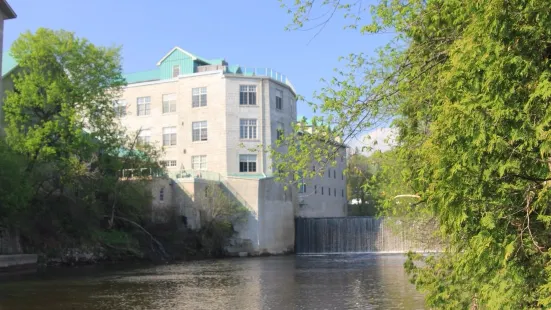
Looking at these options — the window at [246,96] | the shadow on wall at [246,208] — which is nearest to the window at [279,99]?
the window at [246,96]

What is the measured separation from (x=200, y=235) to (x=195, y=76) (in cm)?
1661

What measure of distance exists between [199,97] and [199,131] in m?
3.24

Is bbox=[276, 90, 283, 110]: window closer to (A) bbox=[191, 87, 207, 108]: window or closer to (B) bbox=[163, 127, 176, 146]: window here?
(A) bbox=[191, 87, 207, 108]: window

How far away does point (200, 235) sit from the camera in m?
46.1

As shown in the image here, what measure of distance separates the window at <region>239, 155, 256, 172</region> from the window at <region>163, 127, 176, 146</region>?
789 cm

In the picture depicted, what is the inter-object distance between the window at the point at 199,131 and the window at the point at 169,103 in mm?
3640

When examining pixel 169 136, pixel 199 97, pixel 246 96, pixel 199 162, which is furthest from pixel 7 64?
pixel 246 96

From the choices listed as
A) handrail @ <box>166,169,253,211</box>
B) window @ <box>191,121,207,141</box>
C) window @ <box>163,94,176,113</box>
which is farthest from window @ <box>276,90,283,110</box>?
window @ <box>163,94,176,113</box>

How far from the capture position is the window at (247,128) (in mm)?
53375

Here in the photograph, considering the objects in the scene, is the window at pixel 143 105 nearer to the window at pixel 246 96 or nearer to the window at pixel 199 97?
the window at pixel 199 97

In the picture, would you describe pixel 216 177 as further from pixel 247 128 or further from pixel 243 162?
pixel 247 128

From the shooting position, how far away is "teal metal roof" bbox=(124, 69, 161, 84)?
196 ft

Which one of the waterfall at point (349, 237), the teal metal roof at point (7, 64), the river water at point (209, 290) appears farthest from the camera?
the waterfall at point (349, 237)

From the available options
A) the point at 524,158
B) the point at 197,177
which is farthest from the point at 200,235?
the point at 524,158
